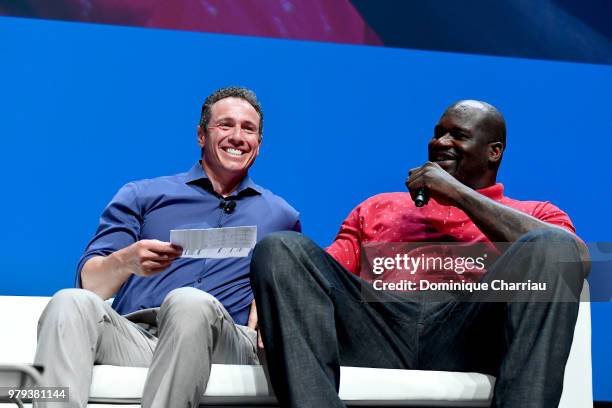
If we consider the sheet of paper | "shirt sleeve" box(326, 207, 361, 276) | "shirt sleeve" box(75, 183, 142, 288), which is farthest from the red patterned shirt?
the sheet of paper

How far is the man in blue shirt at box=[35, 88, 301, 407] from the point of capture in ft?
5.70

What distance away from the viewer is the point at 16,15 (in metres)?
2.83

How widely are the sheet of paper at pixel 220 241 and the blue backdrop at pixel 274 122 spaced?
3.92 feet

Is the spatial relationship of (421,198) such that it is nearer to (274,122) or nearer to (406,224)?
(406,224)

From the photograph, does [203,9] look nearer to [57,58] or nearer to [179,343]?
[57,58]

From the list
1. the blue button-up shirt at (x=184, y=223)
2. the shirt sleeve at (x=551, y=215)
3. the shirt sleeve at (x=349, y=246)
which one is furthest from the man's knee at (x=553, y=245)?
the blue button-up shirt at (x=184, y=223)

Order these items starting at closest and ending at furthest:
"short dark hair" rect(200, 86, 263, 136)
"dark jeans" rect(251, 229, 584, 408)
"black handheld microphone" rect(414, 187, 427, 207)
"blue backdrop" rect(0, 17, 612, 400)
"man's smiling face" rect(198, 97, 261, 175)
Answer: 1. "dark jeans" rect(251, 229, 584, 408)
2. "black handheld microphone" rect(414, 187, 427, 207)
3. "man's smiling face" rect(198, 97, 261, 175)
4. "short dark hair" rect(200, 86, 263, 136)
5. "blue backdrop" rect(0, 17, 612, 400)

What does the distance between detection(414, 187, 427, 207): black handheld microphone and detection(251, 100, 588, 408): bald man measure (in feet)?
0.04

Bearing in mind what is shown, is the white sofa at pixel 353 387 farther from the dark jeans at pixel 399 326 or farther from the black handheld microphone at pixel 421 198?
the black handheld microphone at pixel 421 198

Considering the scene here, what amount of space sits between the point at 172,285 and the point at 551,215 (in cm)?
104

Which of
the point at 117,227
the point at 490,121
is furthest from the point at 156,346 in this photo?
the point at 490,121

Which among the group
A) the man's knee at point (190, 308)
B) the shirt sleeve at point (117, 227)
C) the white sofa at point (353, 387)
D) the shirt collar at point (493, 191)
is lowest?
the white sofa at point (353, 387)

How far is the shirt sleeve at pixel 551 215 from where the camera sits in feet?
7.51

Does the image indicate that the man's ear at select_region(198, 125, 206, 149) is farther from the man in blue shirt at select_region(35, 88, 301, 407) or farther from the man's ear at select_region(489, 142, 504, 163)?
the man's ear at select_region(489, 142, 504, 163)
